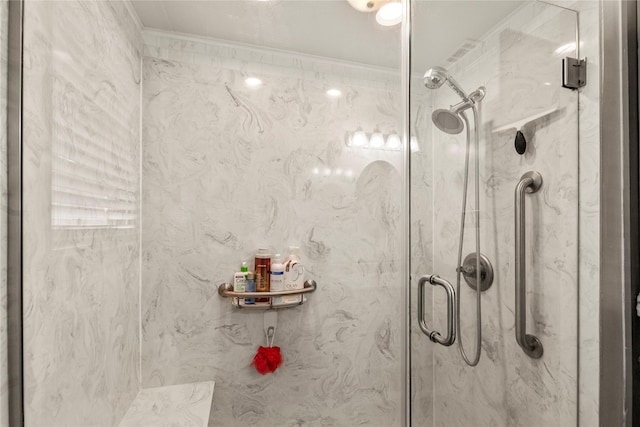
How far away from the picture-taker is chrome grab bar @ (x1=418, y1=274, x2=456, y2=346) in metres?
0.76

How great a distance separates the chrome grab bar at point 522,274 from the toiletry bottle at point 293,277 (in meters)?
0.98

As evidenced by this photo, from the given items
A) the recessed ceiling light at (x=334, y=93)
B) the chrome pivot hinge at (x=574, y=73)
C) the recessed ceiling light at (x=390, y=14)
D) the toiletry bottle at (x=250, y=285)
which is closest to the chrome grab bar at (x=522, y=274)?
the chrome pivot hinge at (x=574, y=73)

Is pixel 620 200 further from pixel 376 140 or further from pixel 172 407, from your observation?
pixel 172 407

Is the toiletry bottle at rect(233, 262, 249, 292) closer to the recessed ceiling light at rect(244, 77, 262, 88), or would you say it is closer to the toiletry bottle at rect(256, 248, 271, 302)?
the toiletry bottle at rect(256, 248, 271, 302)

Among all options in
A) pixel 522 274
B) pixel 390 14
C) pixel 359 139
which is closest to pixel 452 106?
pixel 522 274

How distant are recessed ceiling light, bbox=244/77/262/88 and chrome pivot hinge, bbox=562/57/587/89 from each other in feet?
4.10

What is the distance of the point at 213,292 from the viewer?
1.43 m

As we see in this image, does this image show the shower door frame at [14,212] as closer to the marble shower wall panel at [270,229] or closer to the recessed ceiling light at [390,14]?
the marble shower wall panel at [270,229]

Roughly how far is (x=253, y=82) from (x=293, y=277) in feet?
3.08

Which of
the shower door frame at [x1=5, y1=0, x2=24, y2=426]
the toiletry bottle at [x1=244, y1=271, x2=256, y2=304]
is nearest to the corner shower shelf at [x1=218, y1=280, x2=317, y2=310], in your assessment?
the toiletry bottle at [x1=244, y1=271, x2=256, y2=304]

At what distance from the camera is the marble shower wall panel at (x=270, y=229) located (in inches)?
54.7

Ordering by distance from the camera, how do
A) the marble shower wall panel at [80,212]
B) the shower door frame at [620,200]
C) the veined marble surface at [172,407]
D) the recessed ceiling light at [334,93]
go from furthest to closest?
the recessed ceiling light at [334,93], the veined marble surface at [172,407], the marble shower wall panel at [80,212], the shower door frame at [620,200]

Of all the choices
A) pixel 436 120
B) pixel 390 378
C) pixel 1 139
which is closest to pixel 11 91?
pixel 1 139

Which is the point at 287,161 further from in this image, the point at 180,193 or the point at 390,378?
the point at 390,378
